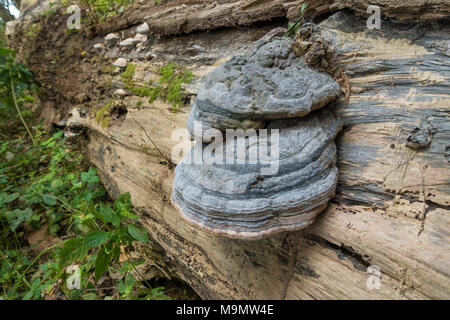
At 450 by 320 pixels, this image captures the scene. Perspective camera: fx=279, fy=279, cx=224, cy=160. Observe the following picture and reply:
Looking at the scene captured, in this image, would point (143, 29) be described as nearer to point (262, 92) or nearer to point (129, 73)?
point (129, 73)

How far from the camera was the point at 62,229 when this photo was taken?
4.00 m

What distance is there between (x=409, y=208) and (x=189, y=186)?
1330mm

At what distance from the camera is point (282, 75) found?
71.4 inches

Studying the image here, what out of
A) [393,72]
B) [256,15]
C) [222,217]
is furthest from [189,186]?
[256,15]

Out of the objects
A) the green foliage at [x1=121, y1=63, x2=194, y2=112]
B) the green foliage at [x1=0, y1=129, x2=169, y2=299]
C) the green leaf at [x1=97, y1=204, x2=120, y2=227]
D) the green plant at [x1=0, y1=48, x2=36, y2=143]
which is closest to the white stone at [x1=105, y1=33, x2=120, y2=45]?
the green foliage at [x1=121, y1=63, x2=194, y2=112]

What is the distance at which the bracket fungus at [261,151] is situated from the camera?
1636 mm

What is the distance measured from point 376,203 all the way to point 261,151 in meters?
0.81

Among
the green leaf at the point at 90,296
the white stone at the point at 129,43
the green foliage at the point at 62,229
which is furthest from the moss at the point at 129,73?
the green leaf at the point at 90,296

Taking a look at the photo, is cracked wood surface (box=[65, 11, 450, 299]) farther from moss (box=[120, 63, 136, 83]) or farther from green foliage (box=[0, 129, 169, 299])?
moss (box=[120, 63, 136, 83])

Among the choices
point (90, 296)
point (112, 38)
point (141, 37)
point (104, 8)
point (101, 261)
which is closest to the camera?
point (101, 261)

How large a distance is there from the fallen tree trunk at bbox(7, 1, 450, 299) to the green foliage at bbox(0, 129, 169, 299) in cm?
75

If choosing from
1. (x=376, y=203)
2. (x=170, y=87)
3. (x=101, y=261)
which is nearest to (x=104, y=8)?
(x=170, y=87)

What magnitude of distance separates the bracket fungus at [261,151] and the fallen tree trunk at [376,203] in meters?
0.24

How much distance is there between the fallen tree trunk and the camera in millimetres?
1561
